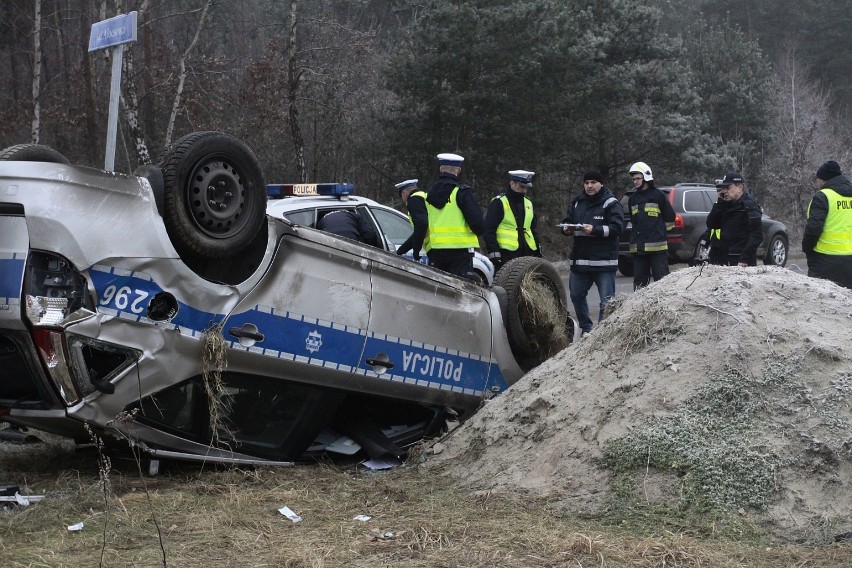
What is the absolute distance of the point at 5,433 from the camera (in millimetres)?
5836

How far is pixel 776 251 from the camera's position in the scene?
19703 millimetres

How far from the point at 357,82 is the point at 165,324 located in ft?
71.2

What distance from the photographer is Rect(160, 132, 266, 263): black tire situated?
4.78 m

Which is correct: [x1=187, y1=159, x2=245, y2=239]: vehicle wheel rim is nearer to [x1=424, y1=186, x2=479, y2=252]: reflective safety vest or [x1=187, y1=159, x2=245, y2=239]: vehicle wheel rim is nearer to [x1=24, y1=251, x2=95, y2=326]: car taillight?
[x1=24, y1=251, x2=95, y2=326]: car taillight

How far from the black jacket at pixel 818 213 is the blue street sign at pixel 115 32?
5.92 meters

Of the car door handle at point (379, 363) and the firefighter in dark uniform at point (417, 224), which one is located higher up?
the firefighter in dark uniform at point (417, 224)

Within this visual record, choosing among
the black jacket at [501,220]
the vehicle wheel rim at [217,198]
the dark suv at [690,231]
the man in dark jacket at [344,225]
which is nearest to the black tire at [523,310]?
the man in dark jacket at [344,225]

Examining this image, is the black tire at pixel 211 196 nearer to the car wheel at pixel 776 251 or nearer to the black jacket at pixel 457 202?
the black jacket at pixel 457 202

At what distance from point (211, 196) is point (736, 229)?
582 cm

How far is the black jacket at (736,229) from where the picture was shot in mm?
8891

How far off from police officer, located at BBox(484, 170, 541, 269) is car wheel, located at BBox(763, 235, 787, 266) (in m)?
11.4

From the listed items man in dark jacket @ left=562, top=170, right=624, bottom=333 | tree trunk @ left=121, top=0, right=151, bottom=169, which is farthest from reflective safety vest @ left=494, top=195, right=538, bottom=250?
tree trunk @ left=121, top=0, right=151, bottom=169

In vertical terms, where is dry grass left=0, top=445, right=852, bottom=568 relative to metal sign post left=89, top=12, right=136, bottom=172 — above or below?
below

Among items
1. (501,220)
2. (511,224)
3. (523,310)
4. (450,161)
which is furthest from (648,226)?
(523,310)
